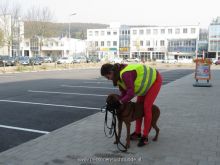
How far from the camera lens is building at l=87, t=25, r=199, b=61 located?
105 m

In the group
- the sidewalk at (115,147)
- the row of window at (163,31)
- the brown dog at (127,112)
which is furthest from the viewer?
the row of window at (163,31)

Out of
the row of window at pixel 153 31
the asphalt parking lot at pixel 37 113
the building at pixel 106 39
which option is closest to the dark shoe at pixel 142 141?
the asphalt parking lot at pixel 37 113

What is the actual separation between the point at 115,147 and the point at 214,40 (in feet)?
323

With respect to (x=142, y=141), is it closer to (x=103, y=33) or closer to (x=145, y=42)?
(x=145, y=42)

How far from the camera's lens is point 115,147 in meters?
5.37

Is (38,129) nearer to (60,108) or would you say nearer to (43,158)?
(43,158)

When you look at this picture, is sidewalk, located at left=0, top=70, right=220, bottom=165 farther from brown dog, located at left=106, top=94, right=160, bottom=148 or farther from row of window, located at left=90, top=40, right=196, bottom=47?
row of window, located at left=90, top=40, right=196, bottom=47

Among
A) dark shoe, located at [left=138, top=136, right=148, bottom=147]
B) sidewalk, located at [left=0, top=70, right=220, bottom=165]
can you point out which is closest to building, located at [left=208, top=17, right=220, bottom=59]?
sidewalk, located at [left=0, top=70, right=220, bottom=165]

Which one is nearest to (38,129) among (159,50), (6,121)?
(6,121)

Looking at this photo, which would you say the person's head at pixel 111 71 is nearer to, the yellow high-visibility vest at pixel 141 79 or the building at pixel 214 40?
the yellow high-visibility vest at pixel 141 79

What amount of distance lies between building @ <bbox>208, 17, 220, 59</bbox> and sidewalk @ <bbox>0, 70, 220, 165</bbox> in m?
94.3

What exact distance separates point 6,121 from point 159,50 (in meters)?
103

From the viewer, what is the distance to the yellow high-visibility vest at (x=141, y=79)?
503 centimetres

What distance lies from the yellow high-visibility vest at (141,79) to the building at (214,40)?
9635cm
